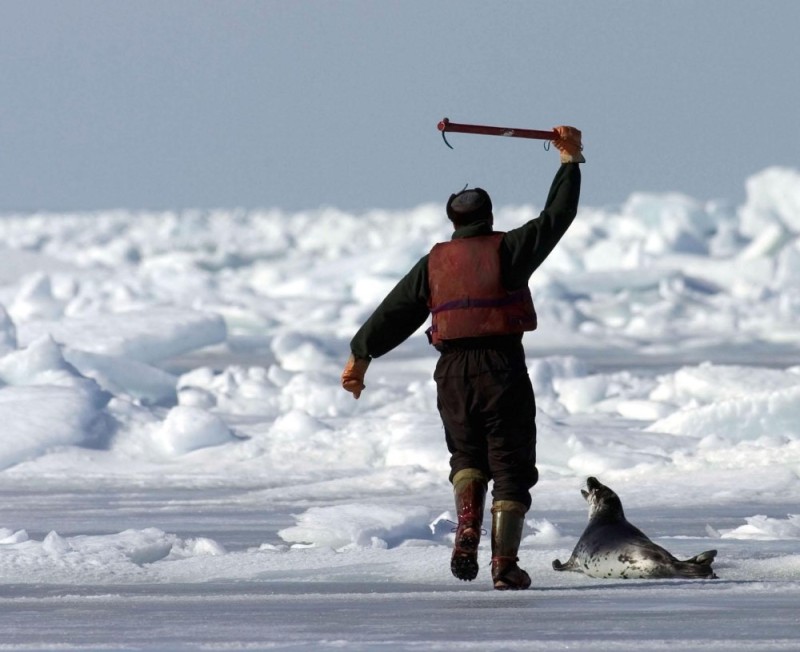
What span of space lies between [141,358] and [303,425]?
5.90m

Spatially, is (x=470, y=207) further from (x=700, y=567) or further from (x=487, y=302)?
(x=700, y=567)

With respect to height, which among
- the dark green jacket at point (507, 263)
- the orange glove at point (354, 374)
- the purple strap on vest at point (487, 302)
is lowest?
the orange glove at point (354, 374)

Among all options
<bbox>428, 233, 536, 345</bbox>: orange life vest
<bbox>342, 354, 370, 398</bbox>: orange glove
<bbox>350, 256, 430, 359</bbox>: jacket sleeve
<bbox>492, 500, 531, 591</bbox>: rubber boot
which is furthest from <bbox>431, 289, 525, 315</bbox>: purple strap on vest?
<bbox>492, 500, 531, 591</bbox>: rubber boot

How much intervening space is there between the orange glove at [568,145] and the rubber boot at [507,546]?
100 centimetres

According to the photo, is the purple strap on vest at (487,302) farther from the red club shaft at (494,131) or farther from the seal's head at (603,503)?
the seal's head at (603,503)

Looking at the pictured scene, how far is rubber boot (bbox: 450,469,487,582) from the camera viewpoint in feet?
16.7

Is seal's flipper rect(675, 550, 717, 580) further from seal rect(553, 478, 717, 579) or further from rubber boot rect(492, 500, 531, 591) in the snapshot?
rubber boot rect(492, 500, 531, 591)

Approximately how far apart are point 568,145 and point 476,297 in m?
0.53

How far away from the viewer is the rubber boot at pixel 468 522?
510cm

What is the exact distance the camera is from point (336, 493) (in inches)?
345

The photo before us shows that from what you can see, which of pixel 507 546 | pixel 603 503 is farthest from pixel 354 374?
pixel 603 503

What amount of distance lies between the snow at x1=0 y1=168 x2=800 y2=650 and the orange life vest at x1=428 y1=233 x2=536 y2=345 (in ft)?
2.42

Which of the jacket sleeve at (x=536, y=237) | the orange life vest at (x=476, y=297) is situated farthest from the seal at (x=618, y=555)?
the jacket sleeve at (x=536, y=237)

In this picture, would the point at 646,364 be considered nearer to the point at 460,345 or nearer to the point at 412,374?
the point at 412,374
